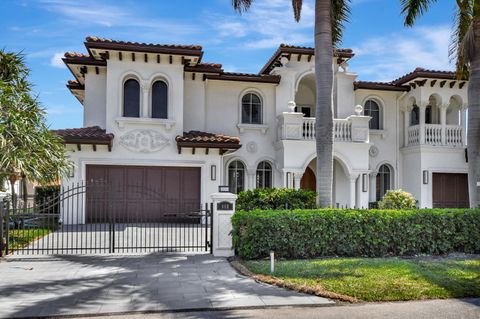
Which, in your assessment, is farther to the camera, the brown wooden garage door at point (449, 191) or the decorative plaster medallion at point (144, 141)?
the brown wooden garage door at point (449, 191)

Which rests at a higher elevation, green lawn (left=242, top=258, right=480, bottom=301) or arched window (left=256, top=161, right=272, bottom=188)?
arched window (left=256, top=161, right=272, bottom=188)

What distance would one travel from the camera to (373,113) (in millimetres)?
21984

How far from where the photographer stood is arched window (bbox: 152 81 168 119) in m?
18.9

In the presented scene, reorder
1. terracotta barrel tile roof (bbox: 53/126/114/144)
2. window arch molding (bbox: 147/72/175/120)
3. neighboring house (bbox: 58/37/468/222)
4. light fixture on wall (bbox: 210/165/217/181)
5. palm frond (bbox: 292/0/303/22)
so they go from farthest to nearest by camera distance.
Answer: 1. light fixture on wall (bbox: 210/165/217/181)
2. window arch molding (bbox: 147/72/175/120)
3. neighboring house (bbox: 58/37/468/222)
4. terracotta barrel tile roof (bbox: 53/126/114/144)
5. palm frond (bbox: 292/0/303/22)

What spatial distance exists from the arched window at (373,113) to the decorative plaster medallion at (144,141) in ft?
33.3

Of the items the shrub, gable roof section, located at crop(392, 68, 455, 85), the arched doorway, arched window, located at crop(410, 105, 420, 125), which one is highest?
gable roof section, located at crop(392, 68, 455, 85)

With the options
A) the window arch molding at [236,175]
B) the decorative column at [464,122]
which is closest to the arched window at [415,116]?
the decorative column at [464,122]

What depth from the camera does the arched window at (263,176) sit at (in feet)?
67.3

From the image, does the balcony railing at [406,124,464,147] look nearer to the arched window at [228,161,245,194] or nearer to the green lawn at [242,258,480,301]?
the arched window at [228,161,245,194]

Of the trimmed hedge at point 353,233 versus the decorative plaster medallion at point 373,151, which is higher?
the decorative plaster medallion at point 373,151

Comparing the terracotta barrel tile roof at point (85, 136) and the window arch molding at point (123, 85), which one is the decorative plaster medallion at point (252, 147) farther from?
the terracotta barrel tile roof at point (85, 136)

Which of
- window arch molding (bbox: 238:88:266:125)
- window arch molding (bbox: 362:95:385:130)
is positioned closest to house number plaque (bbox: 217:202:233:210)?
window arch molding (bbox: 238:88:266:125)

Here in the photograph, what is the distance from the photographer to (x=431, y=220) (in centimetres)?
1141

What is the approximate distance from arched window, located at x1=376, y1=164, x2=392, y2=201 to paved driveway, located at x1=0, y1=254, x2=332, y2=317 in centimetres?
1357
